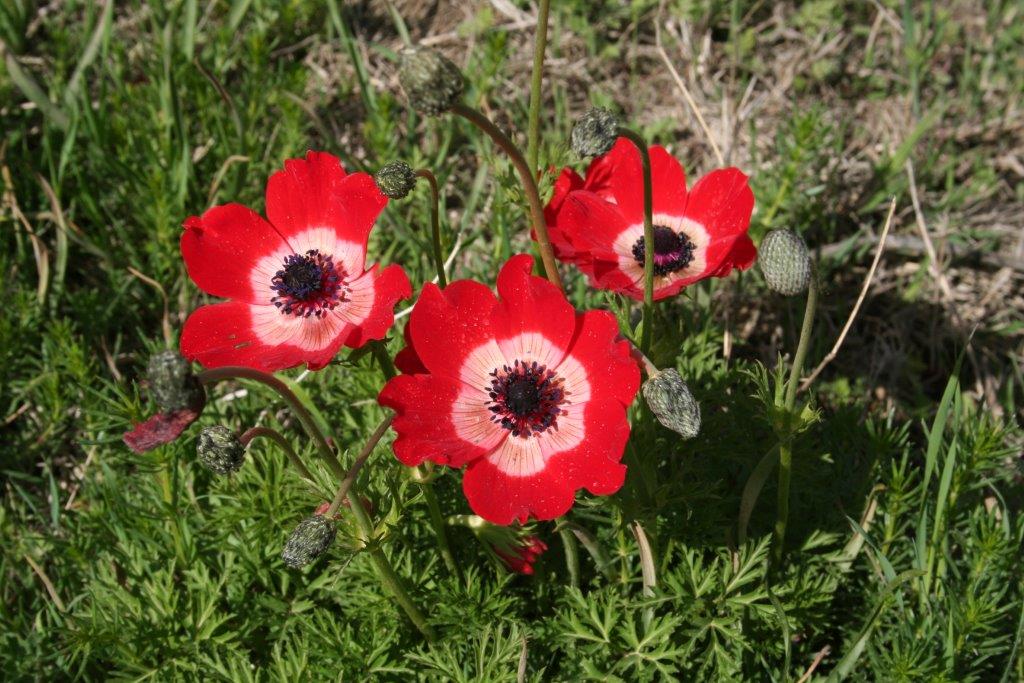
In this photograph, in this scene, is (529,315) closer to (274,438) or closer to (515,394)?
(515,394)

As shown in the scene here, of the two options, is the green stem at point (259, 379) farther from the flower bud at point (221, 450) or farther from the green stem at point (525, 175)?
the green stem at point (525, 175)

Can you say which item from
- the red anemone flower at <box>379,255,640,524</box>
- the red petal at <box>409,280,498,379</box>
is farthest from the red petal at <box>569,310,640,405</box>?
the red petal at <box>409,280,498,379</box>

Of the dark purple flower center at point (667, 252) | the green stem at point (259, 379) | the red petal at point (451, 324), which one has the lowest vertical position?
the green stem at point (259, 379)

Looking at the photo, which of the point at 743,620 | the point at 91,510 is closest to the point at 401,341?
the point at 91,510

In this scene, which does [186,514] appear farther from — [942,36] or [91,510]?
[942,36]

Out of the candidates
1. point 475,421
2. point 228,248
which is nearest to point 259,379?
point 475,421

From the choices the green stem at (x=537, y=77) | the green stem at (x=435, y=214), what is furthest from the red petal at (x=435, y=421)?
the green stem at (x=537, y=77)
